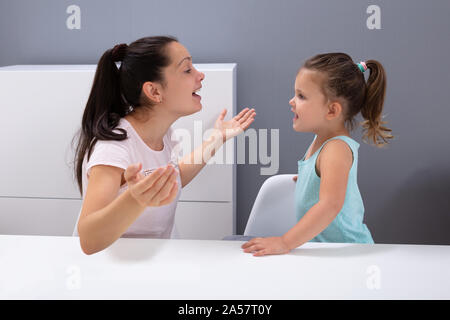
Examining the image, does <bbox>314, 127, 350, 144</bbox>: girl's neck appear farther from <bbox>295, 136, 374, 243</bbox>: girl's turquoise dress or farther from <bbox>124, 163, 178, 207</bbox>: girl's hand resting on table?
<bbox>124, 163, 178, 207</bbox>: girl's hand resting on table

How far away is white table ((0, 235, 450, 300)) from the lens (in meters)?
0.79

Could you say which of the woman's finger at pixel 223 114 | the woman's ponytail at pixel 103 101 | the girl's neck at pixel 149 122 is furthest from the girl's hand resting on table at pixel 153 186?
the woman's finger at pixel 223 114

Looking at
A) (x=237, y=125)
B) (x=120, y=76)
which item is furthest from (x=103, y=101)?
(x=237, y=125)

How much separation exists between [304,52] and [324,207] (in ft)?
4.37

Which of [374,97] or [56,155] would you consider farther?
[56,155]

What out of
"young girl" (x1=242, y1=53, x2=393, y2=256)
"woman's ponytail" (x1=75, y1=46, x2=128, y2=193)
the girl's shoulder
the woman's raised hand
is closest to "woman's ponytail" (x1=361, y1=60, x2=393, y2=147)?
"young girl" (x1=242, y1=53, x2=393, y2=256)

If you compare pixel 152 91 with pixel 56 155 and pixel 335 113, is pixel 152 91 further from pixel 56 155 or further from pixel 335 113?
pixel 56 155

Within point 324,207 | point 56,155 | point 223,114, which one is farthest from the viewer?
point 56,155

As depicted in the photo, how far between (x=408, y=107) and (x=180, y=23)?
111 centimetres

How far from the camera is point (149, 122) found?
1419 mm

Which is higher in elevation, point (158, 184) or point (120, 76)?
point (120, 76)

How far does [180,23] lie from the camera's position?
2330 millimetres

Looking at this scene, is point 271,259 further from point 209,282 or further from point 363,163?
point 363,163
